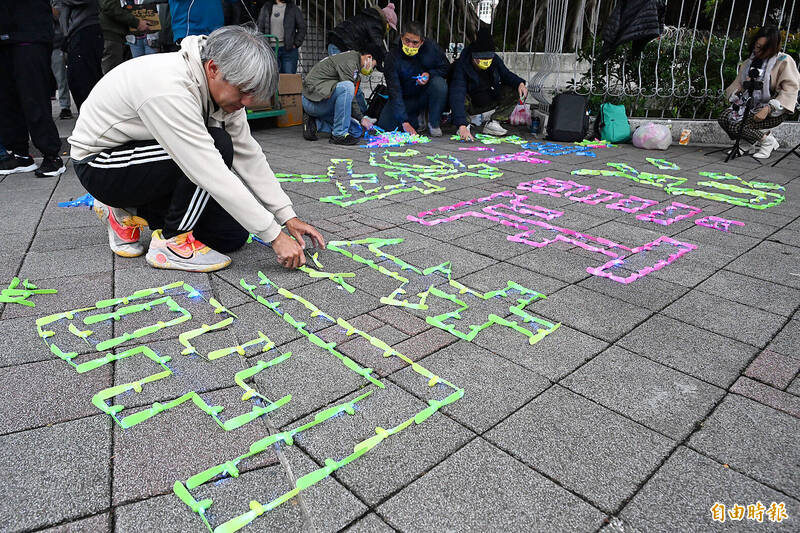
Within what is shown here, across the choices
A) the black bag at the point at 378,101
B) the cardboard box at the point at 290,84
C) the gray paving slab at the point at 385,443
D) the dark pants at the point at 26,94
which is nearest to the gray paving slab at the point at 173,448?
the gray paving slab at the point at 385,443

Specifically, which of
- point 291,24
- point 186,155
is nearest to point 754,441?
point 186,155

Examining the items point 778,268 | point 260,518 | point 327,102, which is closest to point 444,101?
point 327,102

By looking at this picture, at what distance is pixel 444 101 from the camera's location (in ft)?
25.6

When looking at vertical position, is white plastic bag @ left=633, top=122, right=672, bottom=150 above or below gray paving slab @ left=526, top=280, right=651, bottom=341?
above

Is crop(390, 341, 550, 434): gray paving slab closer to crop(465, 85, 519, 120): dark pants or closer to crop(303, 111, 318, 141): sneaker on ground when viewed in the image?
crop(303, 111, 318, 141): sneaker on ground

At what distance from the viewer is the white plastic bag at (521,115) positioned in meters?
8.61

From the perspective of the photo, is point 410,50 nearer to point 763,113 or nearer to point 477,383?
point 763,113

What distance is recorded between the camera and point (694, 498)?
1.45 metres

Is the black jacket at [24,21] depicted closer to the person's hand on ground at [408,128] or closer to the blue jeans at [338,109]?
the blue jeans at [338,109]

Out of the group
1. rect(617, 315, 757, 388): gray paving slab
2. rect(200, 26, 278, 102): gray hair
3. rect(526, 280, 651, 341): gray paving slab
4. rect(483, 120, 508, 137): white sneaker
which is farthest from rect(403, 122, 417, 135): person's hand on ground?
rect(617, 315, 757, 388): gray paving slab

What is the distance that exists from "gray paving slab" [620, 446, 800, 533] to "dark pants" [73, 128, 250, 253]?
2259mm

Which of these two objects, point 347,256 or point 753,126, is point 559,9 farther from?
point 347,256

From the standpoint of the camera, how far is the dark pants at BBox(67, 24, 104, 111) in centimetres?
532

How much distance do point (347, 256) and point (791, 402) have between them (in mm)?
2089
